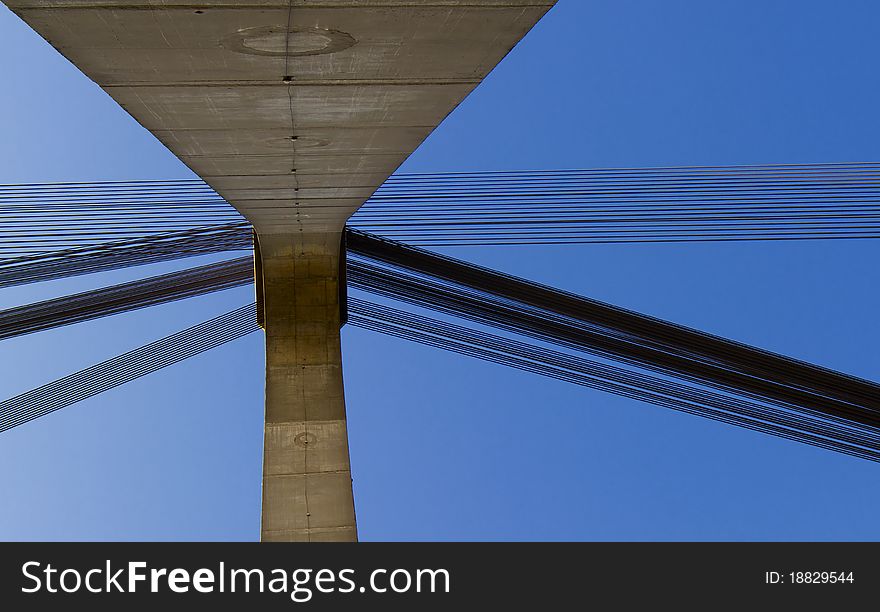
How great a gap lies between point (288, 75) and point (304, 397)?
1075cm

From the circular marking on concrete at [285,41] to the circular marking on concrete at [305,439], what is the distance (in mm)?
11717

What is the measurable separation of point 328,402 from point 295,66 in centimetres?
1102

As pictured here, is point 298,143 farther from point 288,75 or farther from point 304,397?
point 304,397

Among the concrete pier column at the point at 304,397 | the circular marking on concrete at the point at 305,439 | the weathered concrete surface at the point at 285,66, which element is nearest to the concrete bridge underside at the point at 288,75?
the weathered concrete surface at the point at 285,66

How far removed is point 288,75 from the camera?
7074 mm

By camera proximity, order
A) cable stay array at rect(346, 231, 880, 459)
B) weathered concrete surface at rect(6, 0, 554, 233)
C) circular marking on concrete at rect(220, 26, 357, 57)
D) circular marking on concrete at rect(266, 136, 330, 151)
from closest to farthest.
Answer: weathered concrete surface at rect(6, 0, 554, 233) < circular marking on concrete at rect(220, 26, 357, 57) < circular marking on concrete at rect(266, 136, 330, 151) < cable stay array at rect(346, 231, 880, 459)

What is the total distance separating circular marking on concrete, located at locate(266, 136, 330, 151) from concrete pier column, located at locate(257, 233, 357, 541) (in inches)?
236

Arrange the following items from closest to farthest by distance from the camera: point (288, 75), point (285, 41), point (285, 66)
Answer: point (285, 41)
point (285, 66)
point (288, 75)

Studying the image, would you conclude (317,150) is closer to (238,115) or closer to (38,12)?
(238,115)

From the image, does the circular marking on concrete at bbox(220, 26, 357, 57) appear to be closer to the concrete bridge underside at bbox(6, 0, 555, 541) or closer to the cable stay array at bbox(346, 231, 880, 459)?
the concrete bridge underside at bbox(6, 0, 555, 541)

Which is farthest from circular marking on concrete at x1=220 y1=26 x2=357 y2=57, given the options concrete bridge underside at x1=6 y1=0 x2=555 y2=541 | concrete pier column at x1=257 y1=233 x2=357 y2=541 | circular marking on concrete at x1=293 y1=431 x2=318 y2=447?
circular marking on concrete at x1=293 y1=431 x2=318 y2=447

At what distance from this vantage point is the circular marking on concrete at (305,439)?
56.7ft

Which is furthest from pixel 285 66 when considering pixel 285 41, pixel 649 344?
pixel 649 344

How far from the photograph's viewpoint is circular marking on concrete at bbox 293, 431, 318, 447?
17297 millimetres
